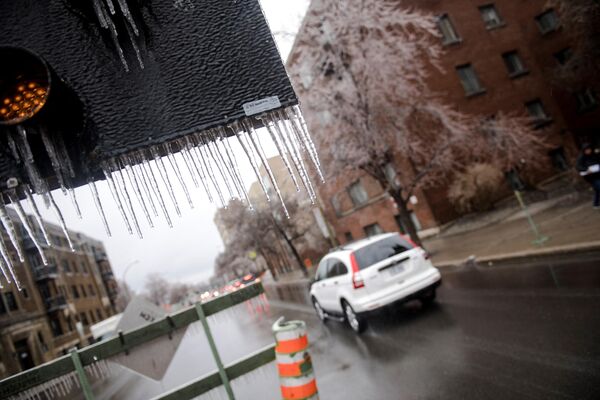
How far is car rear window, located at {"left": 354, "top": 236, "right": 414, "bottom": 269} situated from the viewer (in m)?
7.91

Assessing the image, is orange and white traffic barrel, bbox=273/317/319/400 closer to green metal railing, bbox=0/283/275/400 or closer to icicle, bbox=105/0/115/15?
green metal railing, bbox=0/283/275/400

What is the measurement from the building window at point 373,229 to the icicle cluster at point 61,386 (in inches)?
878

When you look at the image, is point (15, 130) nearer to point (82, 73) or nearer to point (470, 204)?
point (82, 73)

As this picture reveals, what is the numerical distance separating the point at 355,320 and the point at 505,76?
19.5m

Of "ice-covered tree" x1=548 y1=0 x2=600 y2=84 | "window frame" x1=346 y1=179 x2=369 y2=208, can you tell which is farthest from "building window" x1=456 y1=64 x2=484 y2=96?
"window frame" x1=346 y1=179 x2=369 y2=208

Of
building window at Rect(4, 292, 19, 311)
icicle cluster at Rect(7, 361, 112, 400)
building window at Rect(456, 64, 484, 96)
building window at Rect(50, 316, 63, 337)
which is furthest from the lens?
building window at Rect(50, 316, 63, 337)

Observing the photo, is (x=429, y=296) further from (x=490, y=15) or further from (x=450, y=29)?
(x=490, y=15)

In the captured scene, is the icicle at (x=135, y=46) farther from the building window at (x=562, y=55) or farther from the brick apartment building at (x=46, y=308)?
→ the building window at (x=562, y=55)

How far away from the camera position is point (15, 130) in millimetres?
1330

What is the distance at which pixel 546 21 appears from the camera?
23828mm

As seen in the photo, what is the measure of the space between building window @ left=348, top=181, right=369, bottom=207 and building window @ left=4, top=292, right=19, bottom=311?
26.8 m

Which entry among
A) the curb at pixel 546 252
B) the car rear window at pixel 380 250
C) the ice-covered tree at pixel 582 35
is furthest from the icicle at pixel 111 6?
the ice-covered tree at pixel 582 35

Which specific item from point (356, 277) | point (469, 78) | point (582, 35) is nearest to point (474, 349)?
point (356, 277)

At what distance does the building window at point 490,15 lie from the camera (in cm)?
2228
